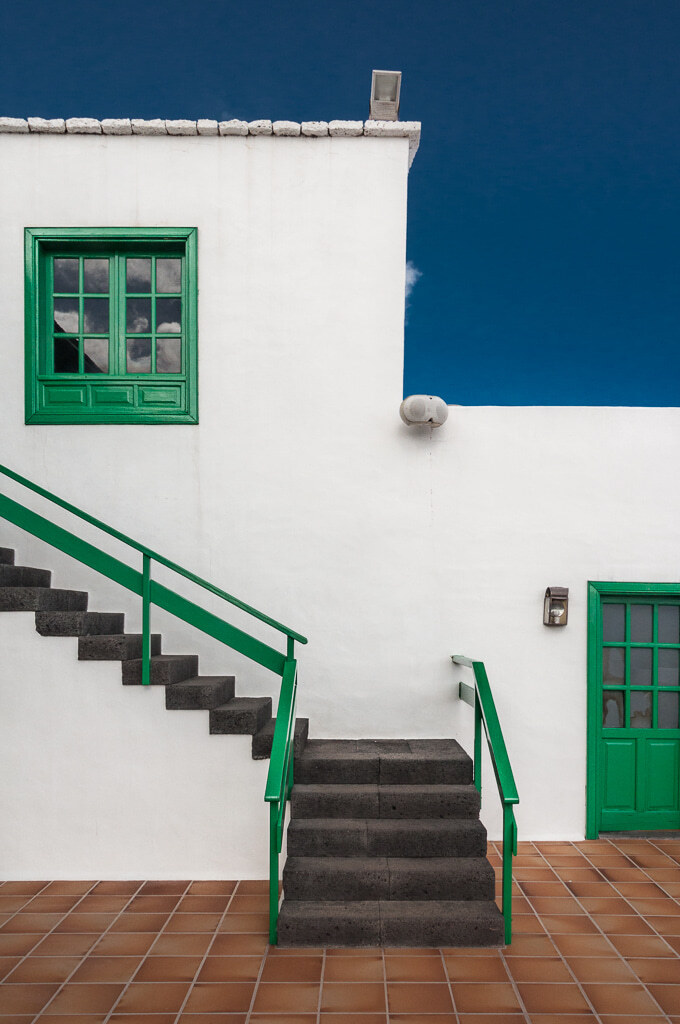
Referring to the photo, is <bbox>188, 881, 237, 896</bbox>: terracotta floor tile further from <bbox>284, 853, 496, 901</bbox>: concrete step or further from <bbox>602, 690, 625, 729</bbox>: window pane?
<bbox>602, 690, 625, 729</bbox>: window pane

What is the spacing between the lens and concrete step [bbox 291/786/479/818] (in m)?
4.06

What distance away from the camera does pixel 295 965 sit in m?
3.22

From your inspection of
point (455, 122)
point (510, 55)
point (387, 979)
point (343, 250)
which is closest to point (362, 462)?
point (343, 250)

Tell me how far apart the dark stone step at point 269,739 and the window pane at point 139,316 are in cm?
341

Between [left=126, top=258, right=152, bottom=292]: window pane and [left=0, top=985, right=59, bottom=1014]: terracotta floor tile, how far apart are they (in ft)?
15.8

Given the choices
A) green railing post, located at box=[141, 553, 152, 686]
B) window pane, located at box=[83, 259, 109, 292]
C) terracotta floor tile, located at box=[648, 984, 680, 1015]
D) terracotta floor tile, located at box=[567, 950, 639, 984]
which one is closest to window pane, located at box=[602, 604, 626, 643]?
terracotta floor tile, located at box=[567, 950, 639, 984]

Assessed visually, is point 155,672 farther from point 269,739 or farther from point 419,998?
point 419,998

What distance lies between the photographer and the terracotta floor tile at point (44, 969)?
A: 3.10 m

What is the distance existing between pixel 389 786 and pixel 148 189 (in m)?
5.07

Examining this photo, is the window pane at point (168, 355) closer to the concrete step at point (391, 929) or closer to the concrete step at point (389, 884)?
the concrete step at point (389, 884)

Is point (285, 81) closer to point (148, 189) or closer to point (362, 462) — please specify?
point (148, 189)

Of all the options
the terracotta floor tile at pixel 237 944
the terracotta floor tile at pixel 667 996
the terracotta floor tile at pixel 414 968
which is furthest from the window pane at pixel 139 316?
the terracotta floor tile at pixel 667 996

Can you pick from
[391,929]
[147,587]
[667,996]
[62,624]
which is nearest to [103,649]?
[62,624]

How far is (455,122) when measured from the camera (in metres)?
9.42
